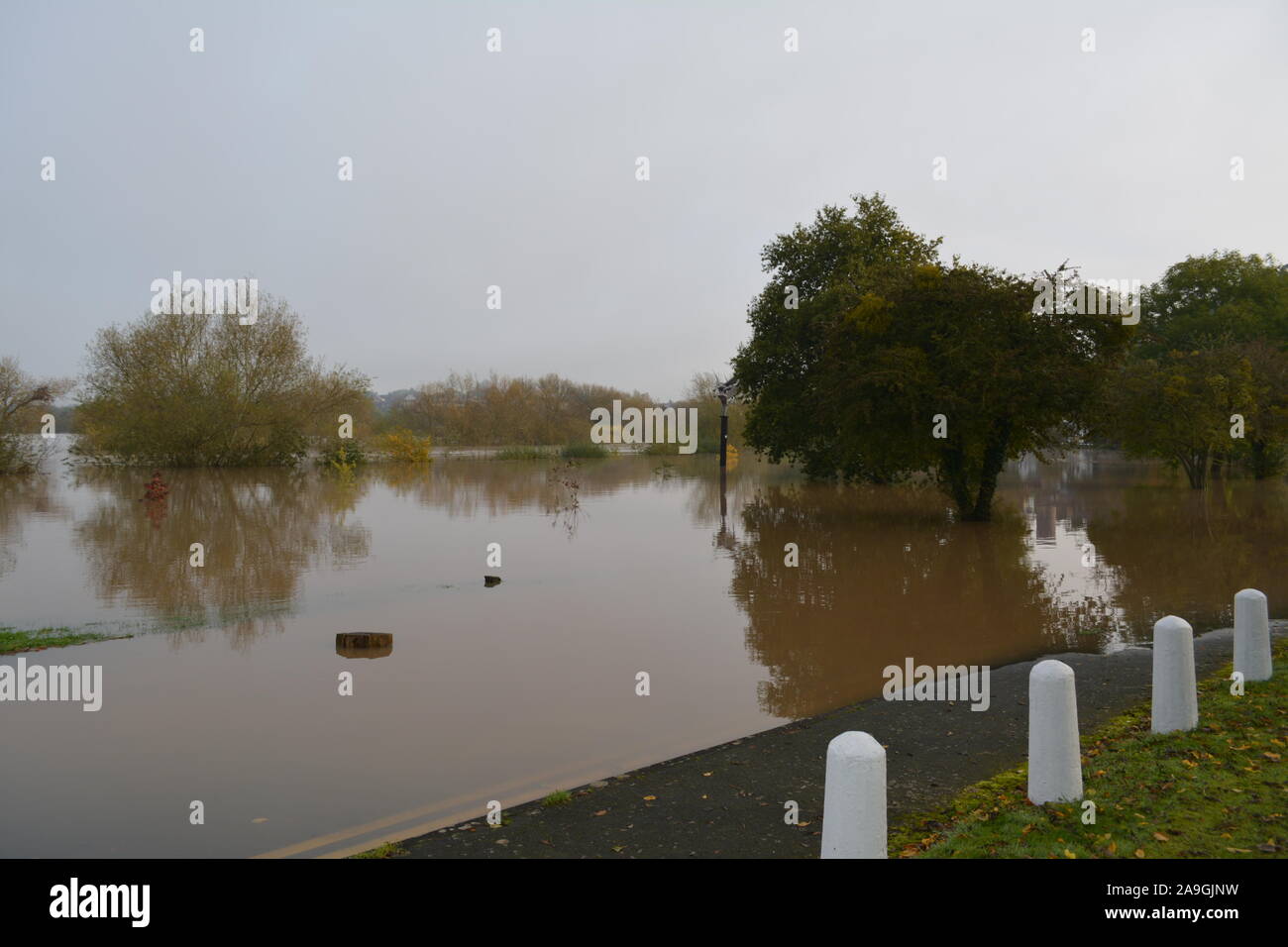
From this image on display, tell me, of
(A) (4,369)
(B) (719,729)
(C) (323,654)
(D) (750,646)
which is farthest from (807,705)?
(A) (4,369)

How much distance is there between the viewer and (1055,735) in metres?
4.93

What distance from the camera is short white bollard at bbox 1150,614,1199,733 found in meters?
5.98

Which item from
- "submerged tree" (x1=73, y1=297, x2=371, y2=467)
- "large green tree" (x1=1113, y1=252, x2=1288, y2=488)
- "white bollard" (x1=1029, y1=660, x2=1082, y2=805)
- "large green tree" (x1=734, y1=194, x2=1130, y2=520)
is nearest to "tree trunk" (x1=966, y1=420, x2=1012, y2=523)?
"large green tree" (x1=734, y1=194, x2=1130, y2=520)

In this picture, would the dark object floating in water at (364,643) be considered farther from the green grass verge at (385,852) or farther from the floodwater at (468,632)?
the green grass verge at (385,852)

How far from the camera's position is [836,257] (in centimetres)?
3594

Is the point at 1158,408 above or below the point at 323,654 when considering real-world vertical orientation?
above

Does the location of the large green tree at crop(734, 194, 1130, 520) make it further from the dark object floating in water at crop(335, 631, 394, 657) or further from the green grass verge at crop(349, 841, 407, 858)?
the green grass verge at crop(349, 841, 407, 858)

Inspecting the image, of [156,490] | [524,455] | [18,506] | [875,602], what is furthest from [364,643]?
[524,455]

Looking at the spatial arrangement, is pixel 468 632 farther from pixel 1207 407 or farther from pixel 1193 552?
pixel 1207 407

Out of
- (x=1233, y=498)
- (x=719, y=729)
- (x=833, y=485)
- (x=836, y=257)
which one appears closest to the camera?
(x=719, y=729)

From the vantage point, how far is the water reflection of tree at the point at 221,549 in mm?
12477
